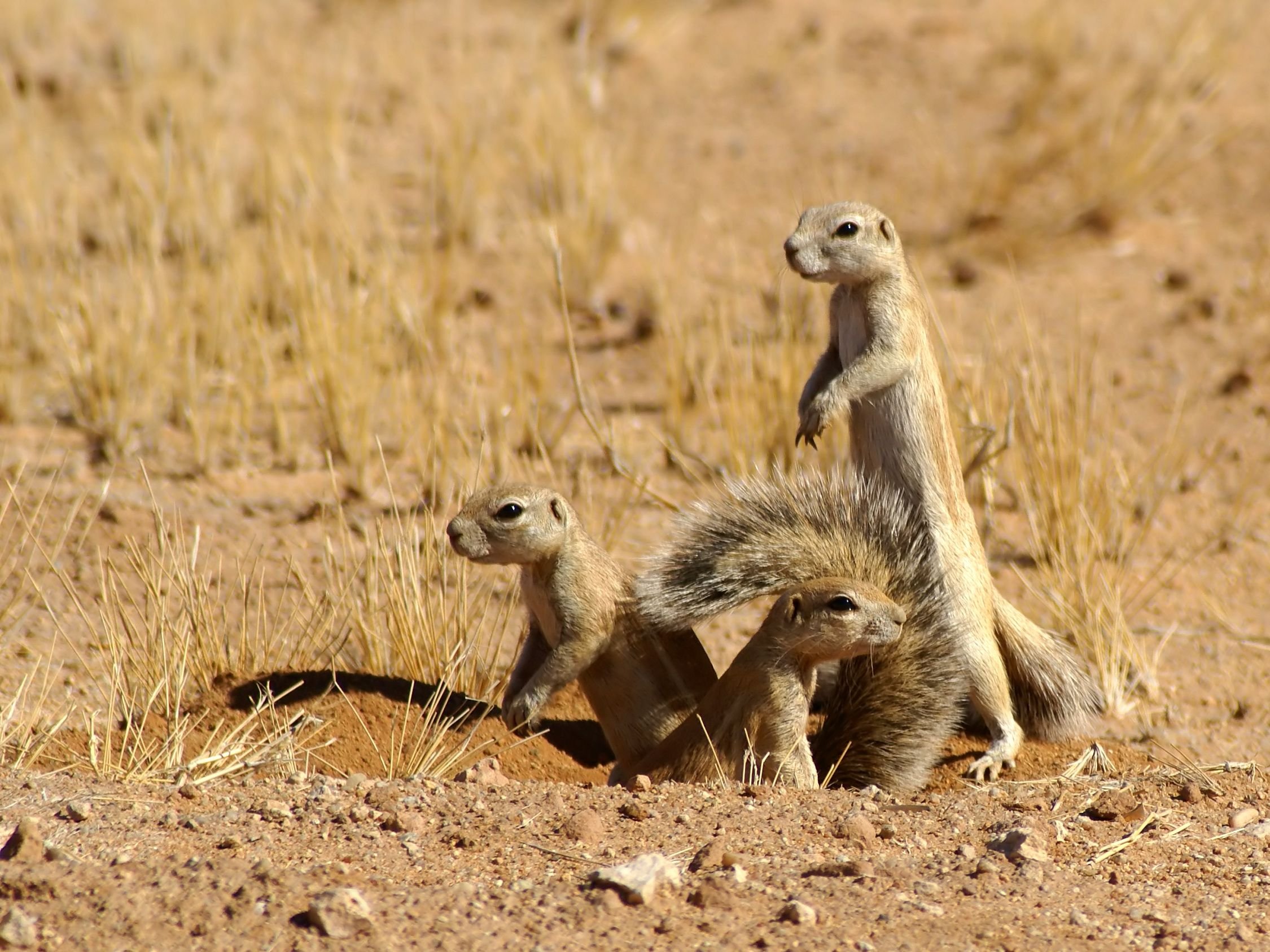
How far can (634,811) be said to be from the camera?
3.84 metres

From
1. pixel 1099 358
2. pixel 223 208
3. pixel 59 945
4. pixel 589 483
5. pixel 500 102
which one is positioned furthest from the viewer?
pixel 500 102

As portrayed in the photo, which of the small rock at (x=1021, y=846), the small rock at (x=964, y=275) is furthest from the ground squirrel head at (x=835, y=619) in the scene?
the small rock at (x=964, y=275)

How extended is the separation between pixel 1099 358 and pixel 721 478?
2.82 metres

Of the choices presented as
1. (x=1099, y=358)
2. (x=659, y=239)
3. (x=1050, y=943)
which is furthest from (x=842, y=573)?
(x=659, y=239)

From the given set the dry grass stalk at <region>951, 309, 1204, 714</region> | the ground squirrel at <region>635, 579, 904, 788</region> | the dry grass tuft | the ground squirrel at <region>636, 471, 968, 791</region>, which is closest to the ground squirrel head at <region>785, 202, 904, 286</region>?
the ground squirrel at <region>636, 471, 968, 791</region>

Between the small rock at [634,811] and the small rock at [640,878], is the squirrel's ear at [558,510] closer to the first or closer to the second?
the small rock at [634,811]

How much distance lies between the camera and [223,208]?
923 centimetres

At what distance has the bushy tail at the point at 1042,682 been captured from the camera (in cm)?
492

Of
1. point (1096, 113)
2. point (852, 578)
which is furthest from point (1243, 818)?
point (1096, 113)

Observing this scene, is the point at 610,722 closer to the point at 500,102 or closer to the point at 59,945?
the point at 59,945

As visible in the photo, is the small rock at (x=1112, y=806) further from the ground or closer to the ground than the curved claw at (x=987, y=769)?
further from the ground

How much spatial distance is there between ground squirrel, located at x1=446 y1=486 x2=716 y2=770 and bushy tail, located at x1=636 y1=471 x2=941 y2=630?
0.18 meters

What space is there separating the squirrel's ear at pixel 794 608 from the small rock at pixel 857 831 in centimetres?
68

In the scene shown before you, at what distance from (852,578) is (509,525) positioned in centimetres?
102
